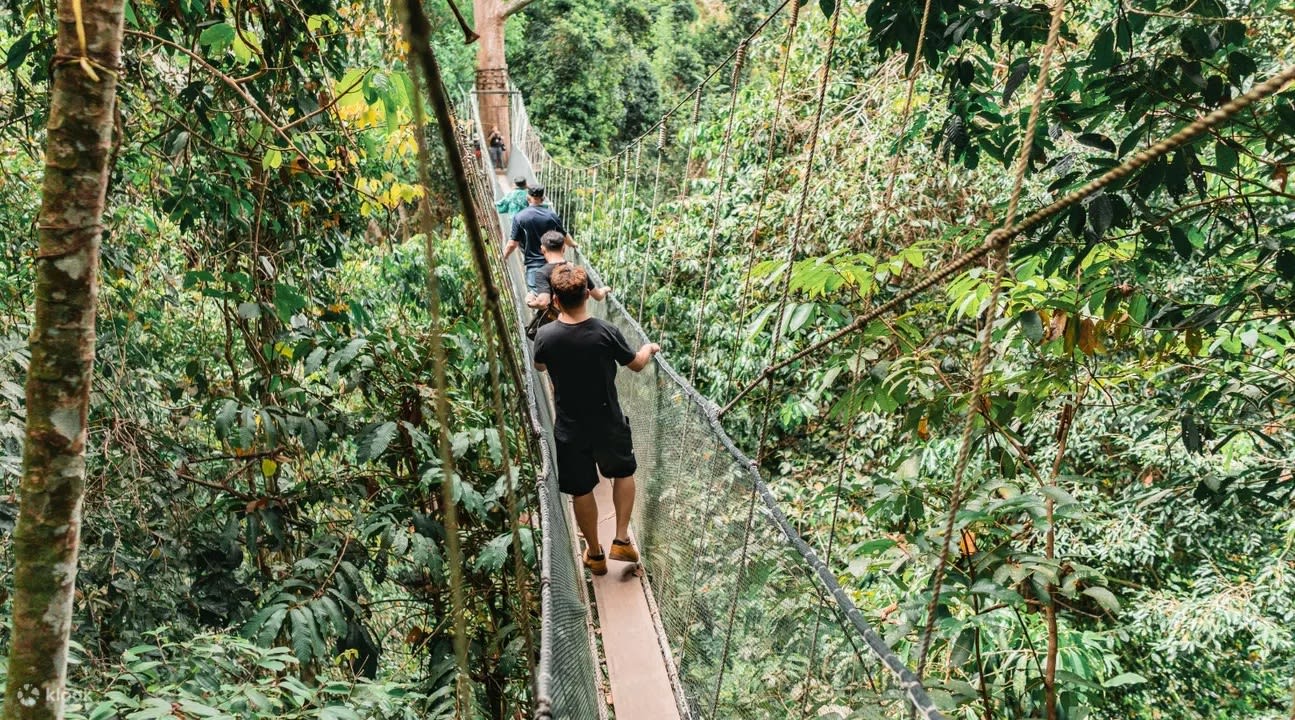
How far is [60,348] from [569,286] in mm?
1166

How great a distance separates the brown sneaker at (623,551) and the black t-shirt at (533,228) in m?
1.49

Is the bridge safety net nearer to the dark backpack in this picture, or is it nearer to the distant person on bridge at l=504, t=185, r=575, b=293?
the dark backpack

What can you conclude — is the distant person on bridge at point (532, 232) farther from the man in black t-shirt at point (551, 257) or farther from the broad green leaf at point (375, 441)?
the broad green leaf at point (375, 441)

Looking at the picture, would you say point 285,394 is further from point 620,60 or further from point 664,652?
point 620,60

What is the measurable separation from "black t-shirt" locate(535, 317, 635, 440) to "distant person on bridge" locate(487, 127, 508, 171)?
26.2 ft

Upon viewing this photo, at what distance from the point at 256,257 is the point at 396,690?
0.96m

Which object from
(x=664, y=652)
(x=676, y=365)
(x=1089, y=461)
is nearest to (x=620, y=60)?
(x=676, y=365)

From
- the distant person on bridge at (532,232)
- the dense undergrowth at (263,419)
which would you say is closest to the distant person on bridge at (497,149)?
the distant person on bridge at (532,232)

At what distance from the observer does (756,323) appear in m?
1.46

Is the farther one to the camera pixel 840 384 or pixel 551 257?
pixel 840 384

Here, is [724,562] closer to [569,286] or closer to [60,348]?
[569,286]

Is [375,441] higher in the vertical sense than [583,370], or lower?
lower

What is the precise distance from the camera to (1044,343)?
4.67 ft

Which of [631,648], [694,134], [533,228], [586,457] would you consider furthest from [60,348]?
[694,134]
